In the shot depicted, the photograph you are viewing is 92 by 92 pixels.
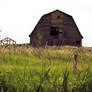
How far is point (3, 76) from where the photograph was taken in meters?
3.99

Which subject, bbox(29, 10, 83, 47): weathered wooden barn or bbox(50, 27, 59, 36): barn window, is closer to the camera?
bbox(29, 10, 83, 47): weathered wooden barn

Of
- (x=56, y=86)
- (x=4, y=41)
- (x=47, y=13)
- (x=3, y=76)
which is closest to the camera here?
(x=56, y=86)

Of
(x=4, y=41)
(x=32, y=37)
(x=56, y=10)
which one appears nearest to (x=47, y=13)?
(x=56, y=10)

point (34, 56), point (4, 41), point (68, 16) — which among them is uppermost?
point (68, 16)

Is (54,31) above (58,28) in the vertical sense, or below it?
below

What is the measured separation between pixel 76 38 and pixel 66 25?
82.5 inches

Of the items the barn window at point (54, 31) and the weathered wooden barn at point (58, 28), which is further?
the barn window at point (54, 31)

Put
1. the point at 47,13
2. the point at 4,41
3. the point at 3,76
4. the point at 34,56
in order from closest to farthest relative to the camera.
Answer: the point at 3,76, the point at 4,41, the point at 34,56, the point at 47,13

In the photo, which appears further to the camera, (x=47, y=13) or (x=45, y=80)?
(x=47, y=13)

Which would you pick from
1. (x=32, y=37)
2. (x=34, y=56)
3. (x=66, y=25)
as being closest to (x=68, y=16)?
(x=66, y=25)

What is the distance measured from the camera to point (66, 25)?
2962 centimetres

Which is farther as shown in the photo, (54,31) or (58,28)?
(54,31)

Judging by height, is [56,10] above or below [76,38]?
above

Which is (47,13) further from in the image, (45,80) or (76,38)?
(45,80)
